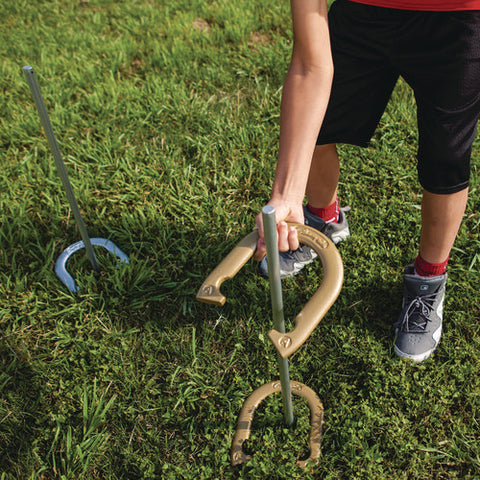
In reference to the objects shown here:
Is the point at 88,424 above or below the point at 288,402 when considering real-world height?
below

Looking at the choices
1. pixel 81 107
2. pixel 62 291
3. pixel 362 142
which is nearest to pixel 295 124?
pixel 362 142

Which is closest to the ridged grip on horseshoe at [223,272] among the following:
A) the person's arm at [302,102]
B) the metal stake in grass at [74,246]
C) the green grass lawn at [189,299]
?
the person's arm at [302,102]

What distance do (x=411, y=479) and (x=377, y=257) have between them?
3.46 ft

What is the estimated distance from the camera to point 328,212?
2463mm

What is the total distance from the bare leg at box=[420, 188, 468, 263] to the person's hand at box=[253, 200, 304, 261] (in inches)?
30.1

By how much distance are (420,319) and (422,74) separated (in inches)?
41.3

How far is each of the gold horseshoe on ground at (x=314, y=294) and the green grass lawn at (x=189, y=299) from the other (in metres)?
0.91

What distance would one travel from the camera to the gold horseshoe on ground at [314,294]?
1.15 metres

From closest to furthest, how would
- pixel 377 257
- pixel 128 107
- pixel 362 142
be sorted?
pixel 362 142
pixel 377 257
pixel 128 107

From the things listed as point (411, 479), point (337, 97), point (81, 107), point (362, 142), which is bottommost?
point (411, 479)

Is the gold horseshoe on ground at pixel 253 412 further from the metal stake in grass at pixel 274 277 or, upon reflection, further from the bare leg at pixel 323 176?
the bare leg at pixel 323 176

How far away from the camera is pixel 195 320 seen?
90.2 inches

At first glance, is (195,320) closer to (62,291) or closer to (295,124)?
(62,291)

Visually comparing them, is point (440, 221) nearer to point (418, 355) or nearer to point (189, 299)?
point (418, 355)
